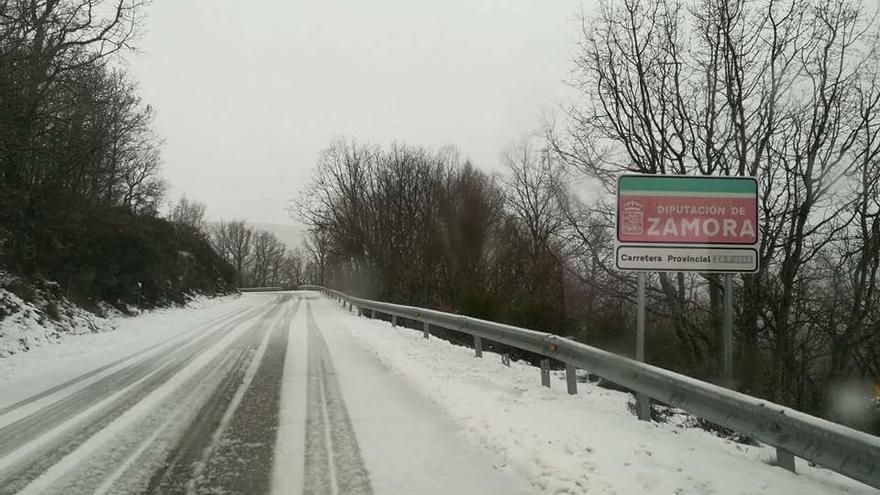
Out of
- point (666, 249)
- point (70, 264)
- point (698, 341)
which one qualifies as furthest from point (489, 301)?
point (70, 264)

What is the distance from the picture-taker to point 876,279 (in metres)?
12.4

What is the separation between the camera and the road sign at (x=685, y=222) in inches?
292

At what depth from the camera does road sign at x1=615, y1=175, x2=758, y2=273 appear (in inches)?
292

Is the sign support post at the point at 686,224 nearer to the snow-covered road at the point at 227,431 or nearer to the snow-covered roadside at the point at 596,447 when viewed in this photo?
the snow-covered roadside at the point at 596,447

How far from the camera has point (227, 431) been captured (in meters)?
6.22

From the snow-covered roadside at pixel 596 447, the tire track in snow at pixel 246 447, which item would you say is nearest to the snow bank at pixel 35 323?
the tire track in snow at pixel 246 447

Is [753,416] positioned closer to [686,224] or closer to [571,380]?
[686,224]

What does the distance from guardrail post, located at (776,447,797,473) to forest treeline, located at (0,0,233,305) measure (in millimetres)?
12497

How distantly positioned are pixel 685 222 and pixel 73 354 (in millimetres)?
12198

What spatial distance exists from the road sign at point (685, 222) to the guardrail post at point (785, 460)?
117 inches

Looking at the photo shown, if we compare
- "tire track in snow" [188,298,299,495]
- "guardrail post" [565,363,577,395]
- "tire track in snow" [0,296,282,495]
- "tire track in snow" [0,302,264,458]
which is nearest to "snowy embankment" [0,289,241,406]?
"tire track in snow" [0,302,264,458]

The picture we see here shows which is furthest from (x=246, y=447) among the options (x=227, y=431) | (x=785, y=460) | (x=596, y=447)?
(x=785, y=460)

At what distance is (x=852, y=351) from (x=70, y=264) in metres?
22.1

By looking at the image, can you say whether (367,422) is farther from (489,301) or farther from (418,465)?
(489,301)
